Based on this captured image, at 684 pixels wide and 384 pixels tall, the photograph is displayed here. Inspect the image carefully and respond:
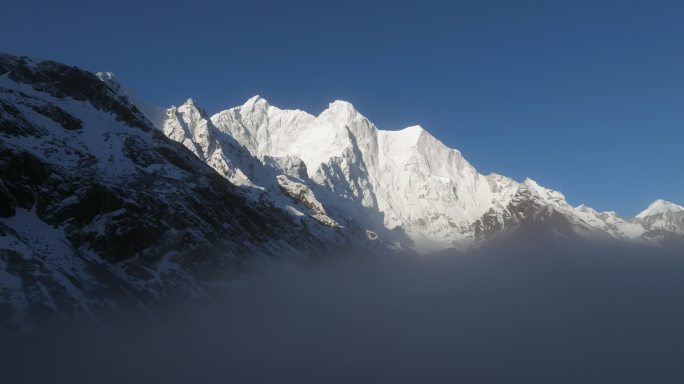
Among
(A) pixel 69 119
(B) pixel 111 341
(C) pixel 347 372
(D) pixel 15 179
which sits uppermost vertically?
(A) pixel 69 119

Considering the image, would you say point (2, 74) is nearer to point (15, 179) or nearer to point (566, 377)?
point (15, 179)

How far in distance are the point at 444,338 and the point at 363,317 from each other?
2465 centimetres

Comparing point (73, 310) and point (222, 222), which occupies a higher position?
point (222, 222)

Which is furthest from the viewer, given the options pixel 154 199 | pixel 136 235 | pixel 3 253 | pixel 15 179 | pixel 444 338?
pixel 444 338

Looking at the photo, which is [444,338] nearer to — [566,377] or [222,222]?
[566,377]

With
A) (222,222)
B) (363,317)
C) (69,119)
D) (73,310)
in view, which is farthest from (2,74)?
(363,317)

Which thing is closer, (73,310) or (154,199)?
(73,310)

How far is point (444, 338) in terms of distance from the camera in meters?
199

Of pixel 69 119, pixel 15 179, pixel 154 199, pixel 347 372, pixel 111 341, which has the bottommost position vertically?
pixel 111 341

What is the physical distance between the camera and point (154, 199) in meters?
164

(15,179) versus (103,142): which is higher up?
(103,142)

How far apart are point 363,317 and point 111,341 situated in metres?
93.1

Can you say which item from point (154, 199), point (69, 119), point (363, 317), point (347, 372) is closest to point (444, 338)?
point (363, 317)

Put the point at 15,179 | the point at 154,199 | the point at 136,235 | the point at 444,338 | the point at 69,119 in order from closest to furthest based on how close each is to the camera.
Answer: the point at 15,179, the point at 136,235, the point at 154,199, the point at 69,119, the point at 444,338
